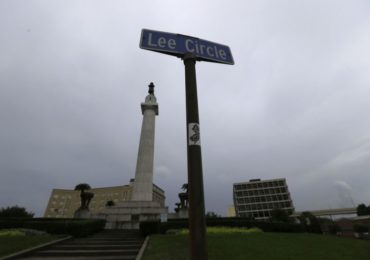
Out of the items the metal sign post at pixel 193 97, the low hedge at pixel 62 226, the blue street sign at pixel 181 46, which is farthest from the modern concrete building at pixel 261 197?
the metal sign post at pixel 193 97

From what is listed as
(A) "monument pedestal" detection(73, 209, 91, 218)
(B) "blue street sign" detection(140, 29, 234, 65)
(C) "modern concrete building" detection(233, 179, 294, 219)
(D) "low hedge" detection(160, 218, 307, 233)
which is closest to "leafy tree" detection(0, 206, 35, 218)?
(A) "monument pedestal" detection(73, 209, 91, 218)

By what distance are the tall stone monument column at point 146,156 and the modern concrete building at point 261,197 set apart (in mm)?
81393

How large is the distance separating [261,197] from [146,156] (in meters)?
86.9

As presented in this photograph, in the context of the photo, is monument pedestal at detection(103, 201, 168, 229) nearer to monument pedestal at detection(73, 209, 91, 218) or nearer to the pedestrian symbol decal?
monument pedestal at detection(73, 209, 91, 218)

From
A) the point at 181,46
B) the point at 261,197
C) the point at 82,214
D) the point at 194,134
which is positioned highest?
the point at 261,197

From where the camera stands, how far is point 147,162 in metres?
26.7

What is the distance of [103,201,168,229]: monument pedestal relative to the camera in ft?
72.1

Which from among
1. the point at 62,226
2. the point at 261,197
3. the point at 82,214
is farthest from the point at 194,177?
the point at 261,197

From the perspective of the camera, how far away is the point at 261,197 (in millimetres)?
100188

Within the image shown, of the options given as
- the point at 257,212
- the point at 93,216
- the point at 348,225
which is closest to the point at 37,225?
the point at 93,216

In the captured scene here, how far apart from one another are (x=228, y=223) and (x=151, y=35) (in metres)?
17.4

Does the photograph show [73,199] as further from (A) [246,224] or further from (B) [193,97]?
(B) [193,97]

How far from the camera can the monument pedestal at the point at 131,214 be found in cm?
2198

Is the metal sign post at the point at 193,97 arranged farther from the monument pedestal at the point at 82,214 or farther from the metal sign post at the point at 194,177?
the monument pedestal at the point at 82,214
